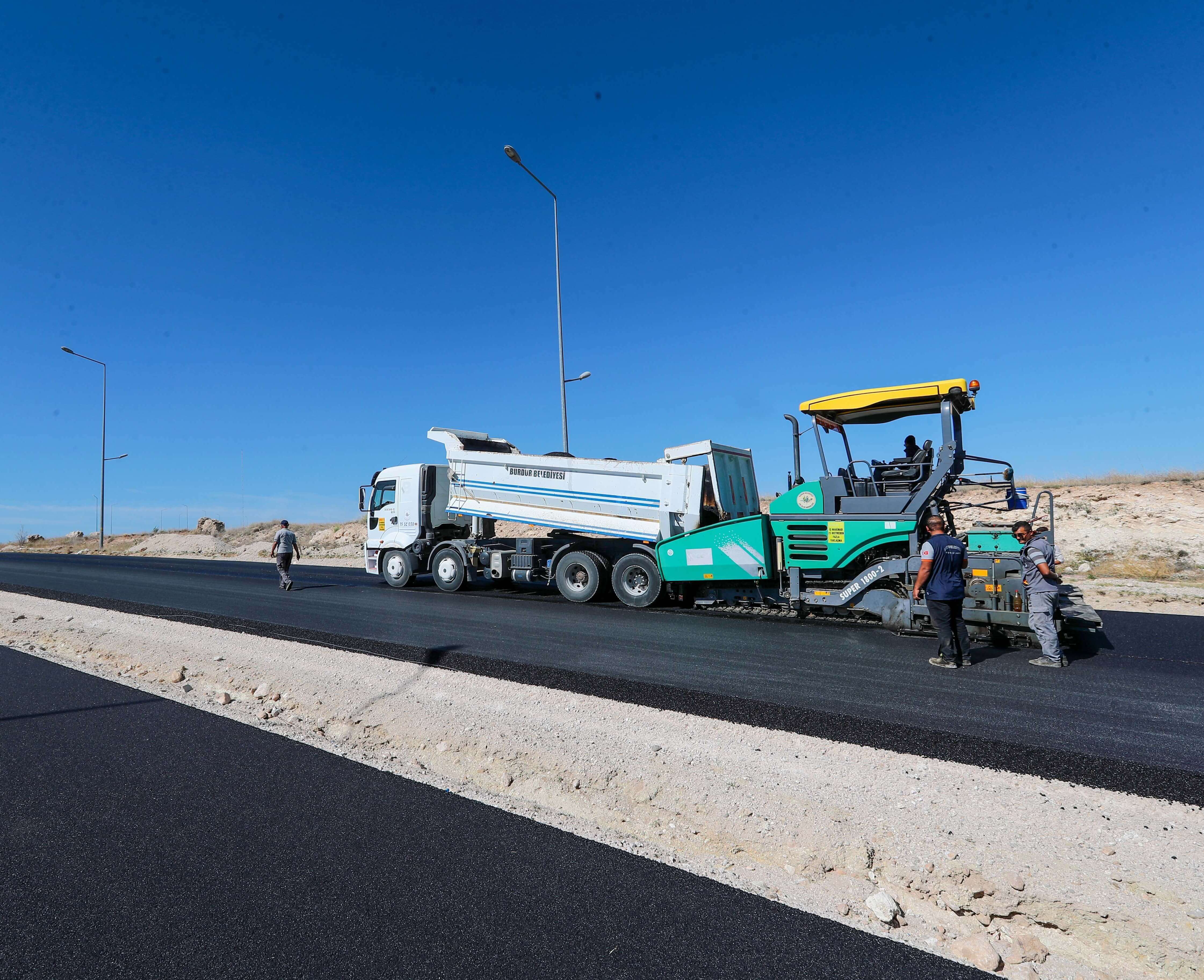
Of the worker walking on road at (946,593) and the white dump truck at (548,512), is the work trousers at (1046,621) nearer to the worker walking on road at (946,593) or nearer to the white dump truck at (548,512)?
the worker walking on road at (946,593)

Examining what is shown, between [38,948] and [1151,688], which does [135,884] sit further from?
[1151,688]

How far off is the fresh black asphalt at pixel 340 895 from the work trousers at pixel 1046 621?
19.5 feet

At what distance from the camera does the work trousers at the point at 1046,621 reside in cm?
760

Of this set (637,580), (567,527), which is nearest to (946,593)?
(637,580)

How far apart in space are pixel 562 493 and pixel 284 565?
7.40m

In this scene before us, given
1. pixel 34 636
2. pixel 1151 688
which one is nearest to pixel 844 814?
pixel 1151 688

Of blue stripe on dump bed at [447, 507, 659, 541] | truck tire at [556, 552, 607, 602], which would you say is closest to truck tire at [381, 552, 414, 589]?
blue stripe on dump bed at [447, 507, 659, 541]

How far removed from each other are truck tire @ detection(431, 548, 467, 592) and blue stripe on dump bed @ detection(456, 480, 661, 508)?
1.53 m

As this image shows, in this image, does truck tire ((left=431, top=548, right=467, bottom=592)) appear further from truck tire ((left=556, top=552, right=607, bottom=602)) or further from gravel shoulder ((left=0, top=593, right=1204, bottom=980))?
gravel shoulder ((left=0, top=593, right=1204, bottom=980))

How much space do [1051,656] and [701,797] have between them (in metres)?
5.40

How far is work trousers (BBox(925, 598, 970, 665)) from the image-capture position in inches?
301

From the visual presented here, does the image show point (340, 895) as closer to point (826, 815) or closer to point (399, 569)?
point (826, 815)

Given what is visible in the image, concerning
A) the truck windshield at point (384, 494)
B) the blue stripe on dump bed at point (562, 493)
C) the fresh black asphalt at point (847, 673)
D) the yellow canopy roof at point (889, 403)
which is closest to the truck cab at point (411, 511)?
the truck windshield at point (384, 494)

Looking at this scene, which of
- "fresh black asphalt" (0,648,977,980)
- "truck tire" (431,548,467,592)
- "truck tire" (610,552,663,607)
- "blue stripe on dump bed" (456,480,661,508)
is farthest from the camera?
"truck tire" (431,548,467,592)
